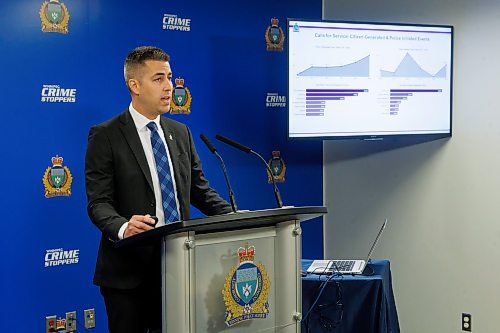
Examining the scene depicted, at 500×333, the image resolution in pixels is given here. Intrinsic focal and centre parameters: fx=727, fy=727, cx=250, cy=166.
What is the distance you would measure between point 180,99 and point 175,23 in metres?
0.44

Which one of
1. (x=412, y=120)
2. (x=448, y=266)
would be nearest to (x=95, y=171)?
(x=412, y=120)

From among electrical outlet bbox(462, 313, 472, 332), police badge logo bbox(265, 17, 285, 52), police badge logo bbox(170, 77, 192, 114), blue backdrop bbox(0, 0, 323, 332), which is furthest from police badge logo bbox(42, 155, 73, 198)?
electrical outlet bbox(462, 313, 472, 332)

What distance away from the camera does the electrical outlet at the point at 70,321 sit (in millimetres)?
3902

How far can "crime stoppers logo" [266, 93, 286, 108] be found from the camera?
4691 mm

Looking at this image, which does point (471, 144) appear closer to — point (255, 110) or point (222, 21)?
point (255, 110)

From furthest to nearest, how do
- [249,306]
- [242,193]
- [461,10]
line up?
1. [242,193]
2. [461,10]
3. [249,306]

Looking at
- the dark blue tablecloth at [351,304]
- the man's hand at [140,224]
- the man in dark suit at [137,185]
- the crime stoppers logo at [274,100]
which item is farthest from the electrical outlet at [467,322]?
the man's hand at [140,224]

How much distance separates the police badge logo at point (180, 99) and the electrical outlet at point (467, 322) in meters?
2.07

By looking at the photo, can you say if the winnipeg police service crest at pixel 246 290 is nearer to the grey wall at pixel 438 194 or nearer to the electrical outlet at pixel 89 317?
the electrical outlet at pixel 89 317

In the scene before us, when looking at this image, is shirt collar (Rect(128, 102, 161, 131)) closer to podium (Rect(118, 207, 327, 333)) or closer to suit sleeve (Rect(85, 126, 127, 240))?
suit sleeve (Rect(85, 126, 127, 240))

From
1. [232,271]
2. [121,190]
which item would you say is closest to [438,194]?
[121,190]

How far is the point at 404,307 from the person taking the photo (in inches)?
186

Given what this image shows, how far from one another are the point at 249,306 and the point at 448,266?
2.50 metres

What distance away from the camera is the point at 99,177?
2670mm
